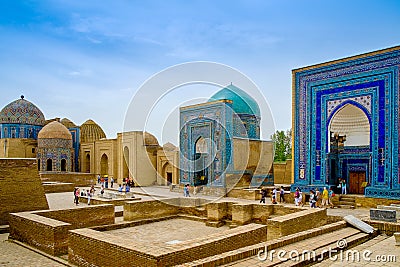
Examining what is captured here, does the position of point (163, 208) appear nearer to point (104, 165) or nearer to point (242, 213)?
point (242, 213)

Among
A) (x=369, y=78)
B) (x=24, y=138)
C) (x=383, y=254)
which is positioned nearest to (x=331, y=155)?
(x=369, y=78)

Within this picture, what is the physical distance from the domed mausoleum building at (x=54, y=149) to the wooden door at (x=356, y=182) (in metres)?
21.5

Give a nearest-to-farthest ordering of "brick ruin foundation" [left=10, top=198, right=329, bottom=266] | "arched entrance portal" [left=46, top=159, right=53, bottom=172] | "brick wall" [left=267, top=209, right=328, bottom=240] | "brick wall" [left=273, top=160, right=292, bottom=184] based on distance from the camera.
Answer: "brick ruin foundation" [left=10, top=198, right=329, bottom=266]
"brick wall" [left=267, top=209, right=328, bottom=240]
"brick wall" [left=273, top=160, right=292, bottom=184]
"arched entrance portal" [left=46, top=159, right=53, bottom=172]

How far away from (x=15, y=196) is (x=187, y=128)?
41.2 ft

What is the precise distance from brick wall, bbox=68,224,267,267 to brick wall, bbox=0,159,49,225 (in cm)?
463

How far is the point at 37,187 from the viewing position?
11.3 metres

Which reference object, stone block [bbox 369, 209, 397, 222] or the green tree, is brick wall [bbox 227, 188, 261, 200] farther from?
the green tree

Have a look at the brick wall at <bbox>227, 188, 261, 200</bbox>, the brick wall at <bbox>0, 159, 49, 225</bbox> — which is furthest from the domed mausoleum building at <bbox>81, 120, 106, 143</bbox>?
the brick wall at <bbox>0, 159, 49, 225</bbox>

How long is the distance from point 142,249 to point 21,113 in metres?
30.1

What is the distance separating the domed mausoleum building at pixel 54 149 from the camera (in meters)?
28.0

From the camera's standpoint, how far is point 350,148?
623 inches

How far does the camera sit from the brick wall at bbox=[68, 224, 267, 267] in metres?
5.23

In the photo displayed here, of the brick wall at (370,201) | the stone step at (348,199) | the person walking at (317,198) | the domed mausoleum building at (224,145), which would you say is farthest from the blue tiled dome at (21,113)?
the brick wall at (370,201)

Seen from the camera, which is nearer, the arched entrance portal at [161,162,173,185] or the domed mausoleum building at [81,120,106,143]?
the arched entrance portal at [161,162,173,185]
